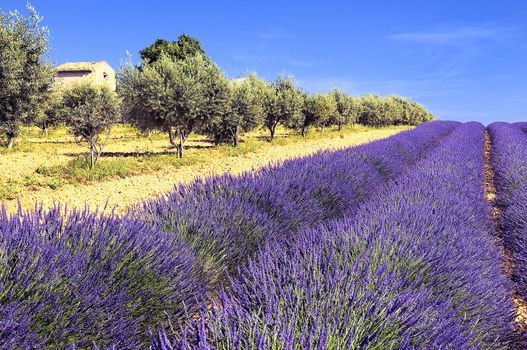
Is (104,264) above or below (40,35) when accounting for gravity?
below

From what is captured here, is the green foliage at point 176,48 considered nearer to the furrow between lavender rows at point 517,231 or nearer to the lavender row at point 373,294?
the furrow between lavender rows at point 517,231

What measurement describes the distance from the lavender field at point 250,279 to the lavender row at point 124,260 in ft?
0.04

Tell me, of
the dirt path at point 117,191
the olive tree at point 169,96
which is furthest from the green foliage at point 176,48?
the dirt path at point 117,191

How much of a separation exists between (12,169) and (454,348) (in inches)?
496

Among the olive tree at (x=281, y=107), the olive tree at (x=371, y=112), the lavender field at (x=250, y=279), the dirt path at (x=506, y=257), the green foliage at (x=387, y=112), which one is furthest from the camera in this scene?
the green foliage at (x=387, y=112)

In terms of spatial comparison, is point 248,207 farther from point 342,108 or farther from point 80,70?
point 80,70

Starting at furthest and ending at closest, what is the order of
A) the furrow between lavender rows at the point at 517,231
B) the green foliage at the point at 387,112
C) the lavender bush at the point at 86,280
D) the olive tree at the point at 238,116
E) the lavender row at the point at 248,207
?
the green foliage at the point at 387,112 < the olive tree at the point at 238,116 < the furrow between lavender rows at the point at 517,231 < the lavender row at the point at 248,207 < the lavender bush at the point at 86,280

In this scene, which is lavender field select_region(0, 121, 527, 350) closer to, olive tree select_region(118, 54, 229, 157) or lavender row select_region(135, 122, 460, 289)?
lavender row select_region(135, 122, 460, 289)

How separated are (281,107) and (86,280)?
23.4 m

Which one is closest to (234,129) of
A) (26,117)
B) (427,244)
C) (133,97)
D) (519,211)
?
(133,97)

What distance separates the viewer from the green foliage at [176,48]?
39.4 m

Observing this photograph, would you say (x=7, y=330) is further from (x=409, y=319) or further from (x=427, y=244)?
(x=427, y=244)

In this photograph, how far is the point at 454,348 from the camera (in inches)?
72.9

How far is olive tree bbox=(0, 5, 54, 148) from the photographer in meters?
13.6
